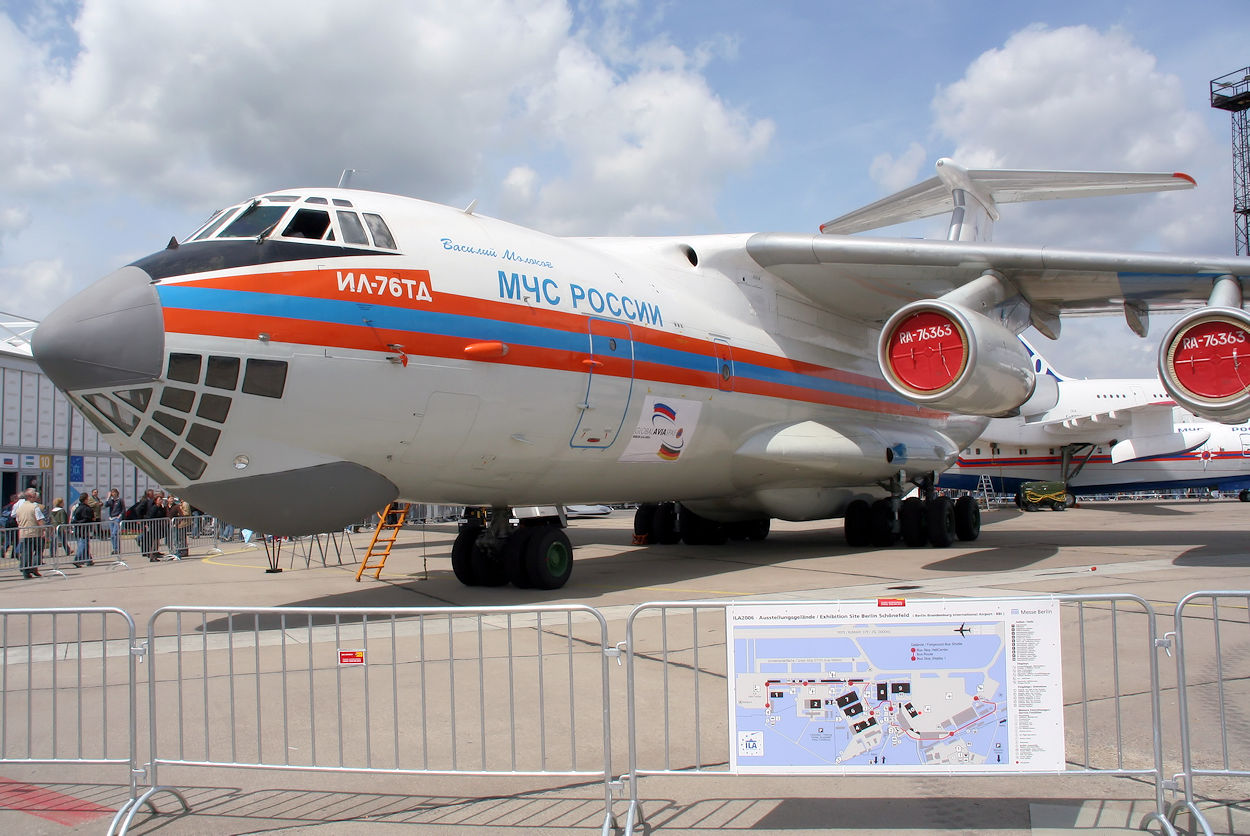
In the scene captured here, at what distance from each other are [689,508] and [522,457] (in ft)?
19.0

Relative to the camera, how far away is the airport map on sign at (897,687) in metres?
3.14

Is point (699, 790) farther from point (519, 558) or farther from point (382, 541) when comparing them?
point (382, 541)

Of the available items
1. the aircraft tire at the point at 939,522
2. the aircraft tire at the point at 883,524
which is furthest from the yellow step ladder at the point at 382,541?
the aircraft tire at the point at 939,522

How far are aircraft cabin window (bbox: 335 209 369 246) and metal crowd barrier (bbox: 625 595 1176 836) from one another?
3669mm

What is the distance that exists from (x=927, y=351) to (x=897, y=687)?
6.29 meters

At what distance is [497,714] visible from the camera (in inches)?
176

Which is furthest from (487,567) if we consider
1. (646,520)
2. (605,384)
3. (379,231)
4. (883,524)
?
(883,524)

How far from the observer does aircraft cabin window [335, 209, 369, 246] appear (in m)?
6.84

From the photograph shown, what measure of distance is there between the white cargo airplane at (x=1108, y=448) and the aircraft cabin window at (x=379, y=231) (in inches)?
1011

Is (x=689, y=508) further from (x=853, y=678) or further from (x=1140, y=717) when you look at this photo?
(x=853, y=678)

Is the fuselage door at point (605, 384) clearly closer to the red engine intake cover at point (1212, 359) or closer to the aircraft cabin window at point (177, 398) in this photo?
the aircraft cabin window at point (177, 398)

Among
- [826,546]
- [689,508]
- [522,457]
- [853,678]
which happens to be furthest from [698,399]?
[853,678]

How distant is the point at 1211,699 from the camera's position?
172 inches

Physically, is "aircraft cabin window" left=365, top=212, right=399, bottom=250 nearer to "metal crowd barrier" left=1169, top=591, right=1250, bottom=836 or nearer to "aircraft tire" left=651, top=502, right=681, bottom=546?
"metal crowd barrier" left=1169, top=591, right=1250, bottom=836
